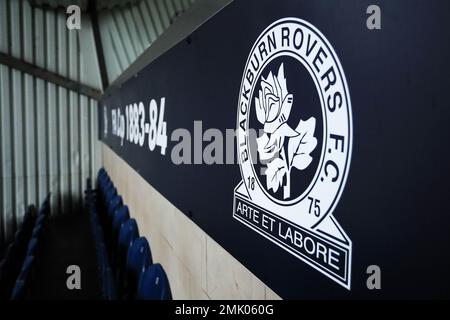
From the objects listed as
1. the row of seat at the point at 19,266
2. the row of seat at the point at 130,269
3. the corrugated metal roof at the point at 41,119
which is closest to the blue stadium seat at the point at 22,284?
the row of seat at the point at 19,266

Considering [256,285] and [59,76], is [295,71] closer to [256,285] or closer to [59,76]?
[256,285]

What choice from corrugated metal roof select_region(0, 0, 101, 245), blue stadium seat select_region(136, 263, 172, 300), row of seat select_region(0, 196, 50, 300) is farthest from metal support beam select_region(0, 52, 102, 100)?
blue stadium seat select_region(136, 263, 172, 300)

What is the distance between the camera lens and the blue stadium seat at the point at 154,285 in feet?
5.47

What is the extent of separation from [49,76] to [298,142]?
6.13 metres

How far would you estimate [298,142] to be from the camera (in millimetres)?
882

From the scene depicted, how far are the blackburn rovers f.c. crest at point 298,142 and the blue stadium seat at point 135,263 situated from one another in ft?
4.01

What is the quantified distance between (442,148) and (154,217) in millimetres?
2454

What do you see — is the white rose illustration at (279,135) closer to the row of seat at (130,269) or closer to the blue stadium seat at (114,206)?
the row of seat at (130,269)

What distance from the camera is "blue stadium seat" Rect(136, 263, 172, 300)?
1666 mm

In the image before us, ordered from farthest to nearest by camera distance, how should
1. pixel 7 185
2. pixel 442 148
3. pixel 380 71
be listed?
pixel 7 185, pixel 380 71, pixel 442 148

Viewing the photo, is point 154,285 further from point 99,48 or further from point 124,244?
point 99,48

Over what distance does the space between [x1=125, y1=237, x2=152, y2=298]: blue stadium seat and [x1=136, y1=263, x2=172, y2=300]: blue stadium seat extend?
0.29 m
